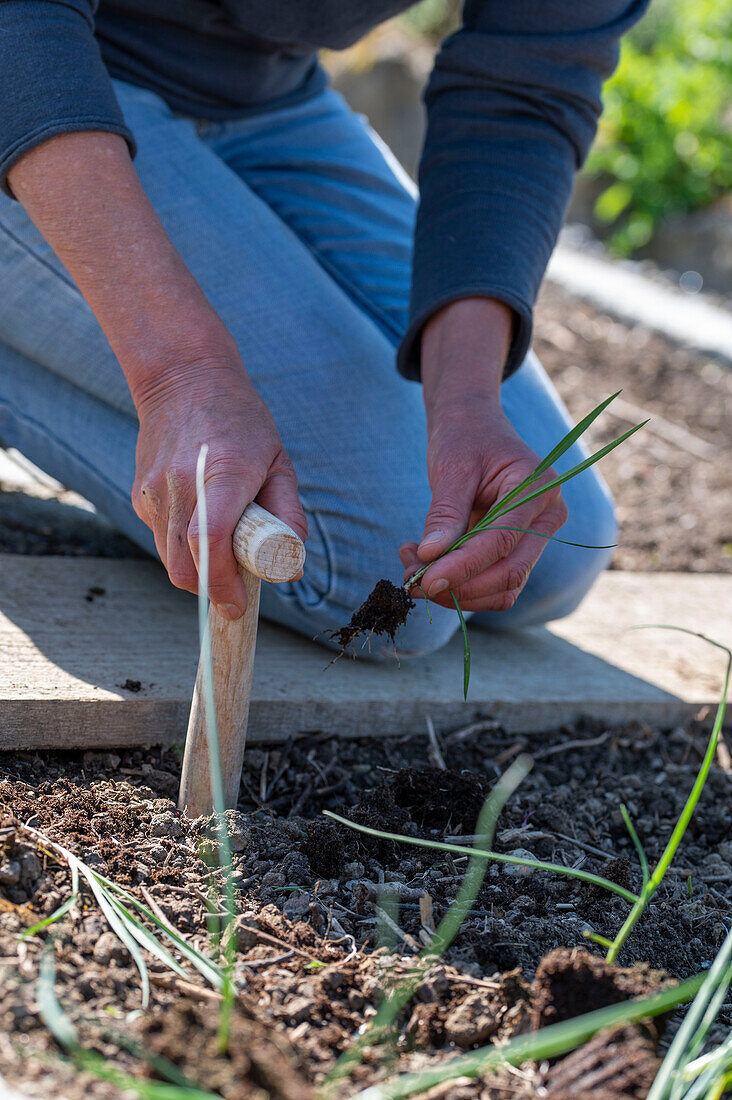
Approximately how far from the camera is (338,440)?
5.85 feet

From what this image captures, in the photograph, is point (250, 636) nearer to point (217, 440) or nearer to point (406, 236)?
point (217, 440)

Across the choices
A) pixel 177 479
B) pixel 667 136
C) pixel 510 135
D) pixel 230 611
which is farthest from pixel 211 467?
pixel 667 136

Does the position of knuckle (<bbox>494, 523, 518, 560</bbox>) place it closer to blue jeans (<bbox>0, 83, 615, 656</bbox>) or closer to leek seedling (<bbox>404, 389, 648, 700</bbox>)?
leek seedling (<bbox>404, 389, 648, 700</bbox>)

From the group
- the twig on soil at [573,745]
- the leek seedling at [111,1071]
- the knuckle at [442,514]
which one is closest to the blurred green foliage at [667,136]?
the twig on soil at [573,745]

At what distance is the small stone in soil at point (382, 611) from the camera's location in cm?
128

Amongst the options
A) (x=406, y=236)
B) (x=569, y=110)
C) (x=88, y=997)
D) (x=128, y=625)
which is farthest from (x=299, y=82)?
(x=88, y=997)

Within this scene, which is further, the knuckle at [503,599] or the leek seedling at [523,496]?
the knuckle at [503,599]

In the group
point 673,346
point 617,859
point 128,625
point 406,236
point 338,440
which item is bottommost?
point 617,859

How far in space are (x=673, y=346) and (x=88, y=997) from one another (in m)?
3.67

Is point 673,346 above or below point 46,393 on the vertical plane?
above

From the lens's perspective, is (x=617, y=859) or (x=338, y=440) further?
(x=338, y=440)

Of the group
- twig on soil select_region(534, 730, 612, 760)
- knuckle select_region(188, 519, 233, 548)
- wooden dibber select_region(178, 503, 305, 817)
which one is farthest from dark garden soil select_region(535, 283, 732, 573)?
knuckle select_region(188, 519, 233, 548)

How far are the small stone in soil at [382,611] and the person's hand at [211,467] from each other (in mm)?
182

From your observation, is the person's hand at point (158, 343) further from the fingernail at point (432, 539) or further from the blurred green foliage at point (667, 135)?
the blurred green foliage at point (667, 135)
